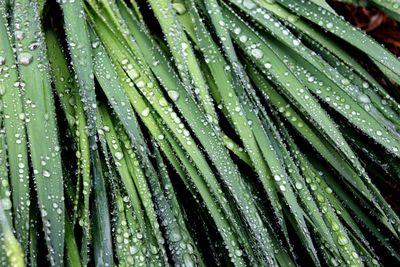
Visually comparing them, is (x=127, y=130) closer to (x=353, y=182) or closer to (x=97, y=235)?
(x=97, y=235)

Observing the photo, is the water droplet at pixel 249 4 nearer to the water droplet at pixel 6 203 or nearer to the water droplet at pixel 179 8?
the water droplet at pixel 179 8

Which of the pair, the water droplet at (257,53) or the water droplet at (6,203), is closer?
the water droplet at (6,203)

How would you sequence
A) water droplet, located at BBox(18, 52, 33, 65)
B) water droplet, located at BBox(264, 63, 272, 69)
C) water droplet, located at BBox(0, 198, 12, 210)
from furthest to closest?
water droplet, located at BBox(264, 63, 272, 69), water droplet, located at BBox(18, 52, 33, 65), water droplet, located at BBox(0, 198, 12, 210)

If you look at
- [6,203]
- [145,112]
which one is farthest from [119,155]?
[6,203]

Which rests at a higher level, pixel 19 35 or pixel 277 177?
pixel 19 35

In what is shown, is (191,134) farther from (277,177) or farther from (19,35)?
(19,35)

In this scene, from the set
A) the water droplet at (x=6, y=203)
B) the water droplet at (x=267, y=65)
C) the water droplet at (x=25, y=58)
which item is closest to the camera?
the water droplet at (x=6, y=203)

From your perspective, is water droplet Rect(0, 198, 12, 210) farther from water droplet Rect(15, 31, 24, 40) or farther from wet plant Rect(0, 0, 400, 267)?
water droplet Rect(15, 31, 24, 40)

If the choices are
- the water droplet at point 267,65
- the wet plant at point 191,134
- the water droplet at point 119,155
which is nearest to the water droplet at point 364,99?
the wet plant at point 191,134

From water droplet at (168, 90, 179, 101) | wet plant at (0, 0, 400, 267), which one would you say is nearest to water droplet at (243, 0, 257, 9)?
wet plant at (0, 0, 400, 267)

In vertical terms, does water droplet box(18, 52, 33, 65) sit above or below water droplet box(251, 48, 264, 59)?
above

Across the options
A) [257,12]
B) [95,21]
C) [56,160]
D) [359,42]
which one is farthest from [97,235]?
[359,42]

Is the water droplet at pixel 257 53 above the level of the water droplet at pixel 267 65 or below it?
above
